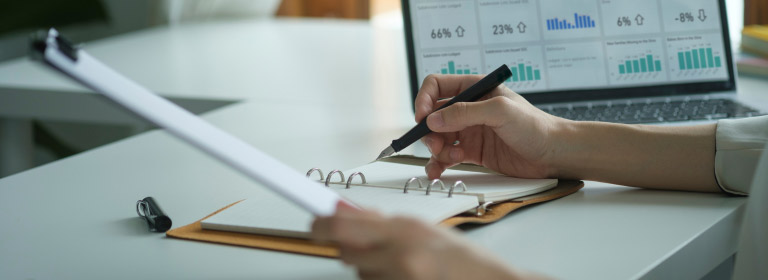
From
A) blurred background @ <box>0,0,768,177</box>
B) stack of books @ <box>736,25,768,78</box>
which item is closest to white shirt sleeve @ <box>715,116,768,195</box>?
stack of books @ <box>736,25,768,78</box>

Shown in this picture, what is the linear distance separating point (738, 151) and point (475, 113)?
29cm

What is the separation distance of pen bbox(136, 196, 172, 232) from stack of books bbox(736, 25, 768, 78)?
1.19 metres

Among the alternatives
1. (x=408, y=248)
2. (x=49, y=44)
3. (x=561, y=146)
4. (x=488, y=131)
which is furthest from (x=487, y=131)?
(x=49, y=44)

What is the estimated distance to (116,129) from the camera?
8.90ft

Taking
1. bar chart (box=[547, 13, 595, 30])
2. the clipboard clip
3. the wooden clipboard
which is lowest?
the wooden clipboard

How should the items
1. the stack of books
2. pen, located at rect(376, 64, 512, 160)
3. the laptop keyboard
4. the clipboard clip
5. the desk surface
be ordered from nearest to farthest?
the clipboard clip → the desk surface → pen, located at rect(376, 64, 512, 160) → the laptop keyboard → the stack of books

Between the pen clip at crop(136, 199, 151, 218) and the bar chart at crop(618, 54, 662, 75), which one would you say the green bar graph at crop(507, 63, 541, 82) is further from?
the pen clip at crop(136, 199, 151, 218)

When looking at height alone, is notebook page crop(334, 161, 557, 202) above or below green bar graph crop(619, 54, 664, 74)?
below

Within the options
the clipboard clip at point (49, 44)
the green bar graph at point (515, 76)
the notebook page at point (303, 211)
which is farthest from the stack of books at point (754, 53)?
the clipboard clip at point (49, 44)

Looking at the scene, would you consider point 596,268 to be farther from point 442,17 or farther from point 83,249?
point 442,17

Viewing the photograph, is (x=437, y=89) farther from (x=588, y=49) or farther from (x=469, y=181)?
(x=588, y=49)

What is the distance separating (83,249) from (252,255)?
18 cm

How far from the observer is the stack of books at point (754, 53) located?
1614 mm

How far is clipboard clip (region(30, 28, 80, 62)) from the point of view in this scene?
0.53 metres
